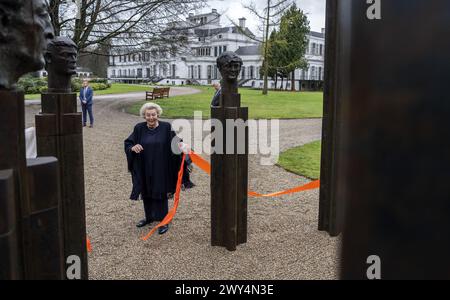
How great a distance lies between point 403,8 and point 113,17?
19976 mm

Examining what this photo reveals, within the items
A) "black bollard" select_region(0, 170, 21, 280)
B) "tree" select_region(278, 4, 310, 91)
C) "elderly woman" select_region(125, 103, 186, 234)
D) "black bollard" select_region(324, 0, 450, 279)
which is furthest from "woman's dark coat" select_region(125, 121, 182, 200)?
"tree" select_region(278, 4, 310, 91)

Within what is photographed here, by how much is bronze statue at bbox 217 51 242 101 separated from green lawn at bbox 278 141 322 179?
4.82 meters

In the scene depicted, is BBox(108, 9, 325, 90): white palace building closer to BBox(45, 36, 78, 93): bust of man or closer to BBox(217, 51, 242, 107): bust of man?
BBox(217, 51, 242, 107): bust of man

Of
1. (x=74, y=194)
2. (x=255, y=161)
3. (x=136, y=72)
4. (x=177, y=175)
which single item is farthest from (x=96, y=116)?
(x=136, y=72)

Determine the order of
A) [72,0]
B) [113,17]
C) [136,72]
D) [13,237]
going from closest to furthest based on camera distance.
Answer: [13,237] → [72,0] → [113,17] → [136,72]

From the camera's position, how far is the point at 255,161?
1120cm

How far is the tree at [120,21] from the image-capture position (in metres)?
18.2

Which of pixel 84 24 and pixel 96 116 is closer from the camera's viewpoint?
pixel 84 24

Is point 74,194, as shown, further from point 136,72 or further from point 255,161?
point 136,72

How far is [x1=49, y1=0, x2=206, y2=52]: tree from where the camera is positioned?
1825cm

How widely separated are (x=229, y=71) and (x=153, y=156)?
1558 millimetres

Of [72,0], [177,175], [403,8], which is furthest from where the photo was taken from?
[72,0]

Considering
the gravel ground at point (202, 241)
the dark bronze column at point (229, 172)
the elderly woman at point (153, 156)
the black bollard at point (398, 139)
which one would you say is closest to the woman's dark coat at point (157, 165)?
the elderly woman at point (153, 156)

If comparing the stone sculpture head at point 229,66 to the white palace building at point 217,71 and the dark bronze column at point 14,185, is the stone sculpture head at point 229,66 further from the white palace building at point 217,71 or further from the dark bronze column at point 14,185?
the white palace building at point 217,71
